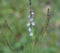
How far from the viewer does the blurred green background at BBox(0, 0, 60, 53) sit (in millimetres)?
2701

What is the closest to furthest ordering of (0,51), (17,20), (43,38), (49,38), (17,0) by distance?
1. (43,38)
2. (0,51)
3. (49,38)
4. (17,20)
5. (17,0)

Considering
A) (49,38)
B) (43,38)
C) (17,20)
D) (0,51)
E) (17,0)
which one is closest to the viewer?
(43,38)

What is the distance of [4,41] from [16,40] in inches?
14.9

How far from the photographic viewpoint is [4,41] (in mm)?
2766

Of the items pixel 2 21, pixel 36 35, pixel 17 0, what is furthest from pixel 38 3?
pixel 36 35

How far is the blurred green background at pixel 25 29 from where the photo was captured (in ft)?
8.86

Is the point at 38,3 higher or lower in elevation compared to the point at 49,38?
higher

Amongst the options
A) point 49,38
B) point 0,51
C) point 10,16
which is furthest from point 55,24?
point 0,51

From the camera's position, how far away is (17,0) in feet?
11.9

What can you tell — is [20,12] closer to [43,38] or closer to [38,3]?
[38,3]

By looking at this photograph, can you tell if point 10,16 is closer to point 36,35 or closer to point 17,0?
point 17,0

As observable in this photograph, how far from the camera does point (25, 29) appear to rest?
2832mm

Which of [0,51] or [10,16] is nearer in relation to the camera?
[0,51]

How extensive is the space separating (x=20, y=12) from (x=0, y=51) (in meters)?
0.81
